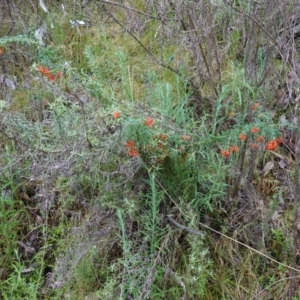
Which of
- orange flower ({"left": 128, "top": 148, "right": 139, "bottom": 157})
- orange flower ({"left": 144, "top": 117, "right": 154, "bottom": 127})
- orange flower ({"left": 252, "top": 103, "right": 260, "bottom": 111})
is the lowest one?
orange flower ({"left": 128, "top": 148, "right": 139, "bottom": 157})

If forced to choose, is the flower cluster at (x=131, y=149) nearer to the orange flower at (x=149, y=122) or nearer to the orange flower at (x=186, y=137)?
the orange flower at (x=149, y=122)

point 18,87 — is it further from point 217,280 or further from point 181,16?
point 217,280

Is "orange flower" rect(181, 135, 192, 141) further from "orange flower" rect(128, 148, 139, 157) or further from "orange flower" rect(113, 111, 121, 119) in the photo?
"orange flower" rect(113, 111, 121, 119)

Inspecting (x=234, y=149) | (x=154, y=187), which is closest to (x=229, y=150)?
(x=234, y=149)

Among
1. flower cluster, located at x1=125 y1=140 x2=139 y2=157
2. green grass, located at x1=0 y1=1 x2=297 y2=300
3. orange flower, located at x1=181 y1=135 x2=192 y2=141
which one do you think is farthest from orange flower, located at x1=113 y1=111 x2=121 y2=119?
orange flower, located at x1=181 y1=135 x2=192 y2=141

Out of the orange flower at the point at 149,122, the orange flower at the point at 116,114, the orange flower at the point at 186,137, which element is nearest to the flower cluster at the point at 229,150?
the orange flower at the point at 186,137

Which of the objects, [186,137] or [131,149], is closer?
[131,149]

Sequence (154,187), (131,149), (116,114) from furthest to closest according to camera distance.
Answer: (154,187) < (131,149) < (116,114)

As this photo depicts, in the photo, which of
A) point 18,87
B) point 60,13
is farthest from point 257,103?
point 60,13

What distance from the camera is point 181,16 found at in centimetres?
313

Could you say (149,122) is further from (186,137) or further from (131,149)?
(186,137)

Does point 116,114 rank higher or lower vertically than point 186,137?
higher

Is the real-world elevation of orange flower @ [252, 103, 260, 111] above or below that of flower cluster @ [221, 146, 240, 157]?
above

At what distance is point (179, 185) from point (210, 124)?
364 mm
